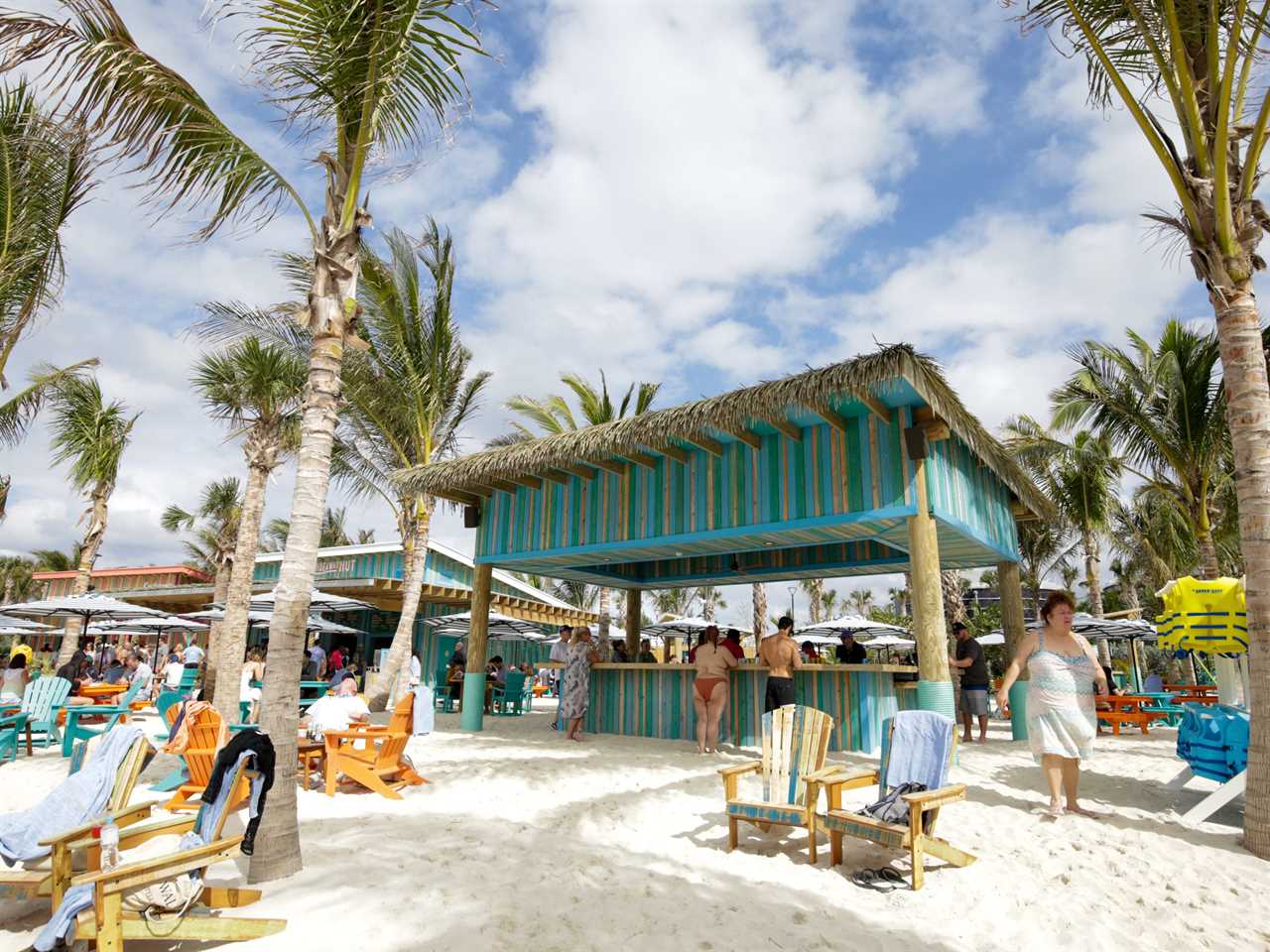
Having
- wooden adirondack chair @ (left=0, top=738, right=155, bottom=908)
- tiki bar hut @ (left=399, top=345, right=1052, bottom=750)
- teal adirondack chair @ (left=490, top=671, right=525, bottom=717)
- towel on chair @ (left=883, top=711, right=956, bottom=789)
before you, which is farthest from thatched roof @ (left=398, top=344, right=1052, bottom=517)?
wooden adirondack chair @ (left=0, top=738, right=155, bottom=908)

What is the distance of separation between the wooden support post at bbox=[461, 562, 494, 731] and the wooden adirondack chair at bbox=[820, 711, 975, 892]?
24.6ft

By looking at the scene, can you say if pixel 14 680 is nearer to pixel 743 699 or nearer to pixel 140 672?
pixel 140 672

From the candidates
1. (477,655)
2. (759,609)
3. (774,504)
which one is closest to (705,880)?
(774,504)

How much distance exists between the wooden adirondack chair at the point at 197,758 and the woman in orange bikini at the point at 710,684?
16.7 ft

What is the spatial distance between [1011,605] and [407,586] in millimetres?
10120

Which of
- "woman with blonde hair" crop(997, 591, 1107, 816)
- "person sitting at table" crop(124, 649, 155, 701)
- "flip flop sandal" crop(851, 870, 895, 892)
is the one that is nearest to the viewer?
"flip flop sandal" crop(851, 870, 895, 892)

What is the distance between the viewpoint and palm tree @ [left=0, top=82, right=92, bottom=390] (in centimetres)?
819

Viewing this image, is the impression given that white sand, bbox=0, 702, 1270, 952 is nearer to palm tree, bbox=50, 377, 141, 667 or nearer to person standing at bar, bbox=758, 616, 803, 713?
person standing at bar, bbox=758, 616, 803, 713

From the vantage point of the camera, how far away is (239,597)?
11.7m

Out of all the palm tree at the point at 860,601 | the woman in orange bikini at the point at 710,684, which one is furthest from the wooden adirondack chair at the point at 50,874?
the palm tree at the point at 860,601

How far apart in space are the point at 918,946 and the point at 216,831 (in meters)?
3.33

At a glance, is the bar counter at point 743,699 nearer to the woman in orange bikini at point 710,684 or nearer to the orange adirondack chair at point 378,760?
the woman in orange bikini at point 710,684

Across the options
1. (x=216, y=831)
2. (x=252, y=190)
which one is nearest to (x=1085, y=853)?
(x=216, y=831)

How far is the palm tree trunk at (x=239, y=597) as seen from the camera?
10.9 m
